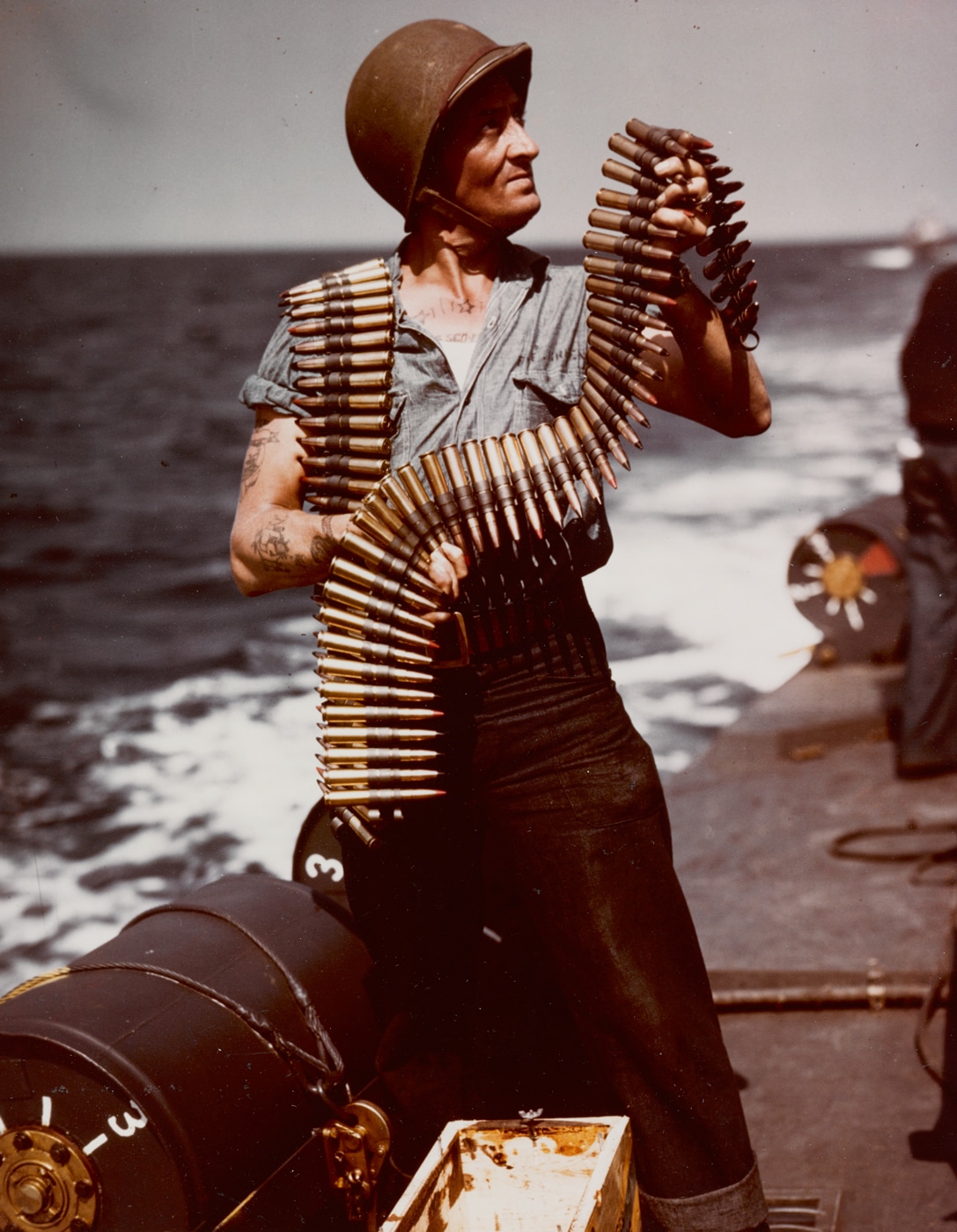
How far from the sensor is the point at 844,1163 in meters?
4.02

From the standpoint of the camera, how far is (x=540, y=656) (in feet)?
9.32

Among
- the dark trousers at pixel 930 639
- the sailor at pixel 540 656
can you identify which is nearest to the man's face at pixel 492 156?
the sailor at pixel 540 656

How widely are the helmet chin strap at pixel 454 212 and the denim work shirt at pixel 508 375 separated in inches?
3.9

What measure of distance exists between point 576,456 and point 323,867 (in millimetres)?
1570

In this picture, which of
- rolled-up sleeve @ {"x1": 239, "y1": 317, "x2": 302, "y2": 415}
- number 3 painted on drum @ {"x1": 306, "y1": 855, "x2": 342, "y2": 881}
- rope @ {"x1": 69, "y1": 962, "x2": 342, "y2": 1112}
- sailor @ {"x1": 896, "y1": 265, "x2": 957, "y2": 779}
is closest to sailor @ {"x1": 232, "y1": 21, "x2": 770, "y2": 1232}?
rolled-up sleeve @ {"x1": 239, "y1": 317, "x2": 302, "y2": 415}

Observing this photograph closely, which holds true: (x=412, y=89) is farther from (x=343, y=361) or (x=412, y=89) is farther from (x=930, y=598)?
(x=930, y=598)

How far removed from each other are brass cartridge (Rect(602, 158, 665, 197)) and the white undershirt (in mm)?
441

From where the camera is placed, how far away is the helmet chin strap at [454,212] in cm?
285

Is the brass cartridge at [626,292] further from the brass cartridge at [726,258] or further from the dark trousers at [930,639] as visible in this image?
the dark trousers at [930,639]

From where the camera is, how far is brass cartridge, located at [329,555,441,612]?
2783 millimetres

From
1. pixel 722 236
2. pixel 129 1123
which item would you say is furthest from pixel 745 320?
pixel 129 1123

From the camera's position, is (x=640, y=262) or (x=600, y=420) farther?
(x=600, y=420)

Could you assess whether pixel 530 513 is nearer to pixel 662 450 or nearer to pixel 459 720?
pixel 459 720

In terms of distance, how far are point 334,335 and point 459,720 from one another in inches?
33.7
